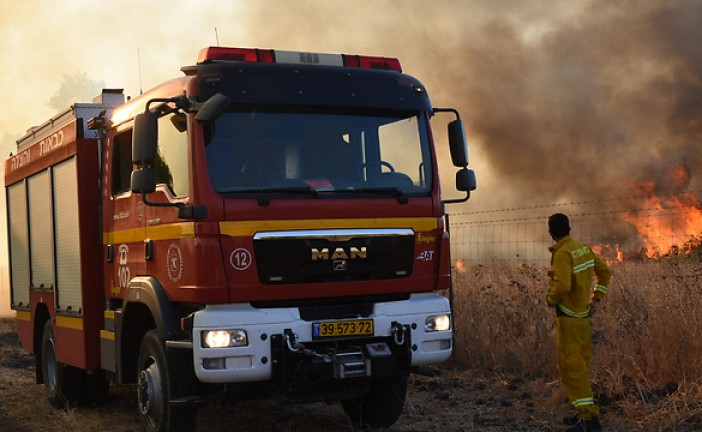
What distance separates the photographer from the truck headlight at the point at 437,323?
6.63 meters

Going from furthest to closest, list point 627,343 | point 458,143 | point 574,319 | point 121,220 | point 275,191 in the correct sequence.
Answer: point 627,343 → point 121,220 → point 458,143 → point 574,319 → point 275,191

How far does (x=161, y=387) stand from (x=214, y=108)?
2063 millimetres

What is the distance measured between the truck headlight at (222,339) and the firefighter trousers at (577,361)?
241 centimetres

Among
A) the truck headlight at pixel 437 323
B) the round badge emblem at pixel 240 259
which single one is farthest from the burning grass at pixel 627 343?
the round badge emblem at pixel 240 259

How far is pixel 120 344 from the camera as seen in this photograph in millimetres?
7281

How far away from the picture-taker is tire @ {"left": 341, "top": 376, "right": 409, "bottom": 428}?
24.4 ft

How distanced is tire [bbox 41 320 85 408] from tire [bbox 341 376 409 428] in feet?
9.79

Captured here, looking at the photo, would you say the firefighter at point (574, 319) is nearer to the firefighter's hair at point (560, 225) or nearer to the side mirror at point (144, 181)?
the firefighter's hair at point (560, 225)

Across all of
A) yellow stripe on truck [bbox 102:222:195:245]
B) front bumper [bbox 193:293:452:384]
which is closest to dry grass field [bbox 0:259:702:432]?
front bumper [bbox 193:293:452:384]

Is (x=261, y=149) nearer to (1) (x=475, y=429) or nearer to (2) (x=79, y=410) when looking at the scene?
(1) (x=475, y=429)

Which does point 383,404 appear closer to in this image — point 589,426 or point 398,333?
point 398,333

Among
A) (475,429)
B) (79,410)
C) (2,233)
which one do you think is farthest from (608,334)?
(2,233)

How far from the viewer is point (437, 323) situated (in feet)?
21.9

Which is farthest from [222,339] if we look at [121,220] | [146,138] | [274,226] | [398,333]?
[121,220]
